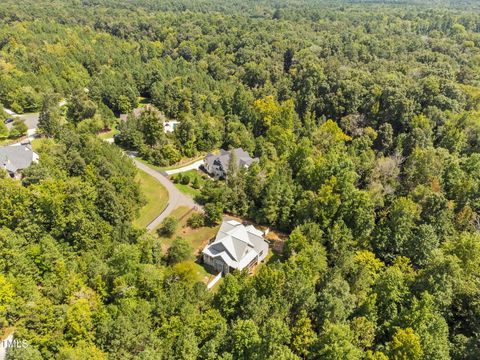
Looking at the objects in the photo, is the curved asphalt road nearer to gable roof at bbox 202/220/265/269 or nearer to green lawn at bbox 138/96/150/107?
gable roof at bbox 202/220/265/269

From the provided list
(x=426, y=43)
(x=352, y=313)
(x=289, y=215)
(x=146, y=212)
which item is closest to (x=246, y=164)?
(x=289, y=215)

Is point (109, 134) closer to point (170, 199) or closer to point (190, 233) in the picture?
point (170, 199)

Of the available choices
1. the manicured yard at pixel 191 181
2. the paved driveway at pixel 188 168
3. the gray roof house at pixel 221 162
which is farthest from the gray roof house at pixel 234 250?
the paved driveway at pixel 188 168

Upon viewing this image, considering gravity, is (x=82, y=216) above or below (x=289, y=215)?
above

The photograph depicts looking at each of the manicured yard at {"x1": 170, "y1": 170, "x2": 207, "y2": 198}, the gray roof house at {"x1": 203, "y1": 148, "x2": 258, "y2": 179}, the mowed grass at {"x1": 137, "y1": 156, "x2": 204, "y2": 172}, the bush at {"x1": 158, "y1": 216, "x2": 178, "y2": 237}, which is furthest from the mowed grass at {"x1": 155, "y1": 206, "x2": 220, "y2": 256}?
the mowed grass at {"x1": 137, "y1": 156, "x2": 204, "y2": 172}

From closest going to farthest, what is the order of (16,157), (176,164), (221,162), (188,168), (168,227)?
(168,227) → (16,157) → (221,162) → (188,168) → (176,164)

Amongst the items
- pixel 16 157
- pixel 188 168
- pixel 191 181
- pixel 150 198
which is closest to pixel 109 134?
pixel 188 168

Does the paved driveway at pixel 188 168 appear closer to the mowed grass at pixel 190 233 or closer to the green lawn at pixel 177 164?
the green lawn at pixel 177 164

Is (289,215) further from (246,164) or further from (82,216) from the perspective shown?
(82,216)
